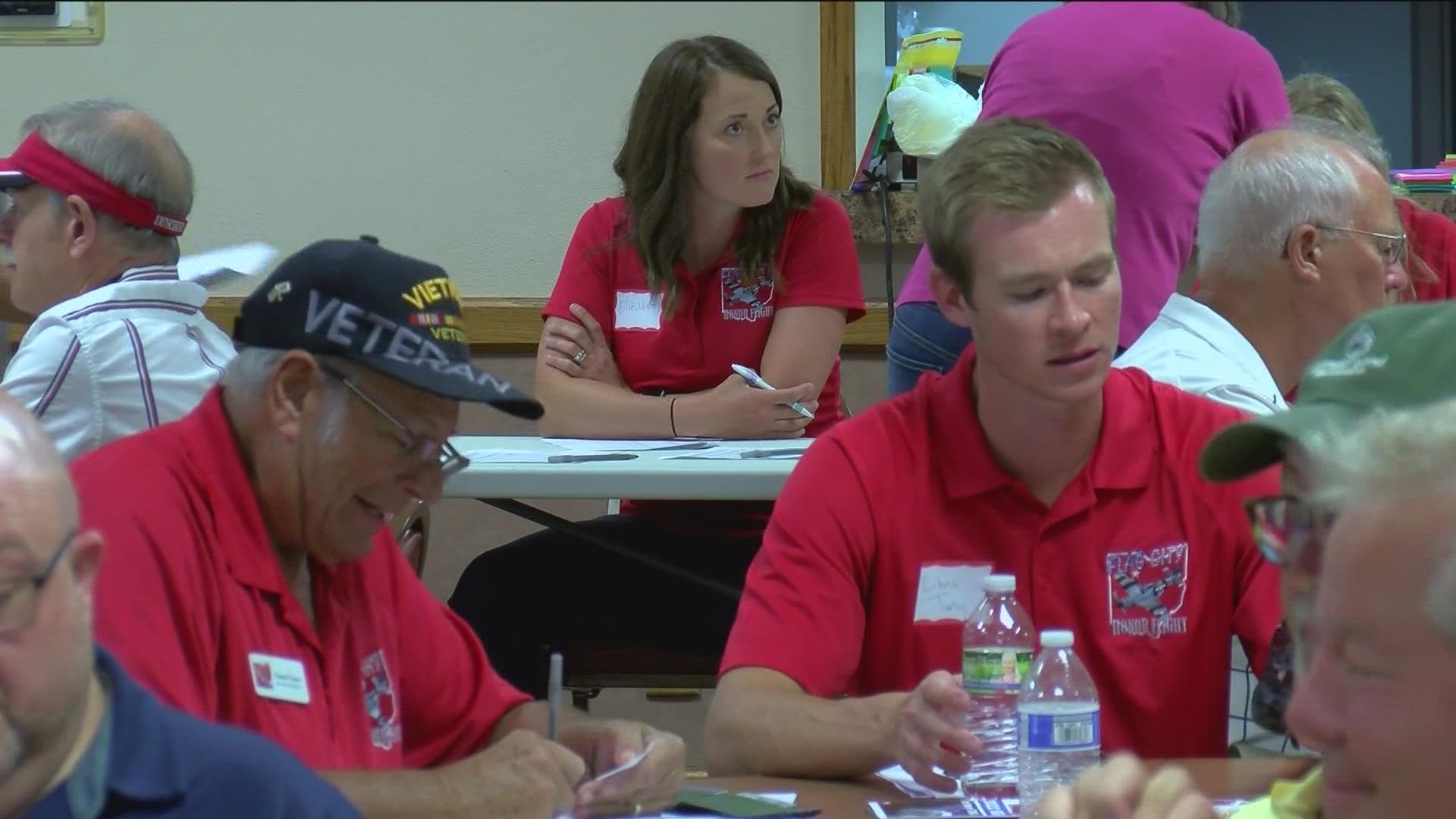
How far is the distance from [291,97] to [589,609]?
8.53 feet

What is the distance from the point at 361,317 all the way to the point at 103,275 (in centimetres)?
135

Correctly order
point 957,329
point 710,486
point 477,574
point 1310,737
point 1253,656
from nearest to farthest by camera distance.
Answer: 1. point 1310,737
2. point 1253,656
3. point 710,486
4. point 957,329
5. point 477,574

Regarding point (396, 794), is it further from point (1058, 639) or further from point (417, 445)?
point (1058, 639)

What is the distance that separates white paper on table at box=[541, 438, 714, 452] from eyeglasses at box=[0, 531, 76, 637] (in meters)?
2.17

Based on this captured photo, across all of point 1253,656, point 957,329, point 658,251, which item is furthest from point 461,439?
point 1253,656

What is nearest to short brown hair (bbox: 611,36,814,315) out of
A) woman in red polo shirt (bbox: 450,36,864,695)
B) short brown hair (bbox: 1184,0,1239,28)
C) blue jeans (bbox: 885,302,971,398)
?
woman in red polo shirt (bbox: 450,36,864,695)

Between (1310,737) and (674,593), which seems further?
(674,593)

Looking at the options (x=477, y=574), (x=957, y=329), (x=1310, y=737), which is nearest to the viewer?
(x=1310, y=737)

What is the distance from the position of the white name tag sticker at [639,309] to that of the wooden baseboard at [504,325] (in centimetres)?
145

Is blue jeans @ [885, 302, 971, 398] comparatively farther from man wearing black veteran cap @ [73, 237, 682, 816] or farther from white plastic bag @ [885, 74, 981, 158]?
man wearing black veteran cap @ [73, 237, 682, 816]

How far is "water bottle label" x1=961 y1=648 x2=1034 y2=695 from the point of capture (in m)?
1.96

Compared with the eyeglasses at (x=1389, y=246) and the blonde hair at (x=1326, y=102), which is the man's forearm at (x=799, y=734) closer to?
the eyeglasses at (x=1389, y=246)

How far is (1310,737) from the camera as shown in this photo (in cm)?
101

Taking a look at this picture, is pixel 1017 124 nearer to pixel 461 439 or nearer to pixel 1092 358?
pixel 1092 358
